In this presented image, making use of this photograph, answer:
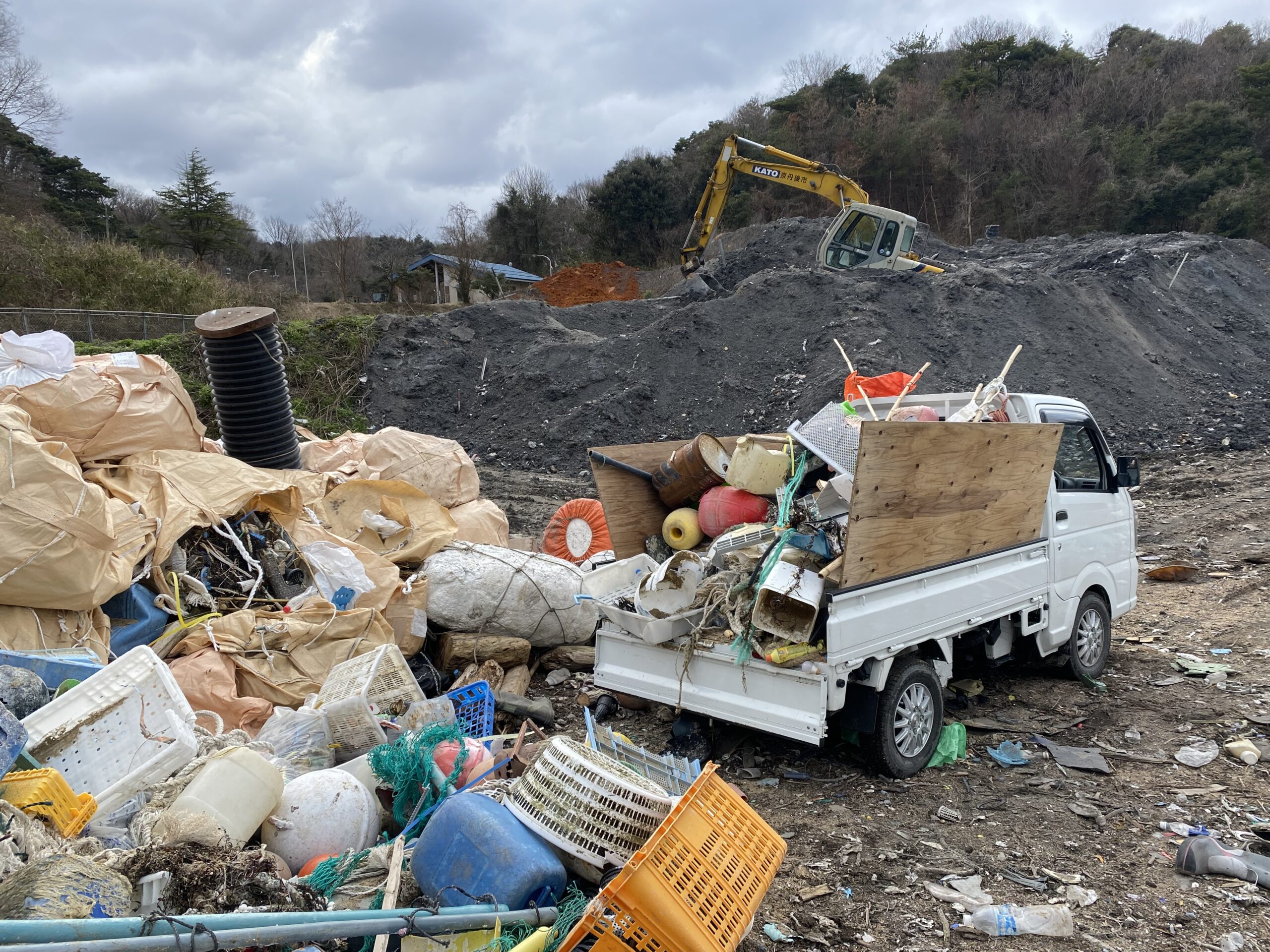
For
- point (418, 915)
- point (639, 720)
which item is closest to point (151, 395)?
point (639, 720)

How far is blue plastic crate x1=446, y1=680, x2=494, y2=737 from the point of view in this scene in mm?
4305

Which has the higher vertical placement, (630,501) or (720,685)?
(630,501)

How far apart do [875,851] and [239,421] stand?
5.50 m

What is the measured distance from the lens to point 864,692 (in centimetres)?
400

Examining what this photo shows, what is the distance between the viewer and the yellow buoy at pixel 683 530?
5.05 m

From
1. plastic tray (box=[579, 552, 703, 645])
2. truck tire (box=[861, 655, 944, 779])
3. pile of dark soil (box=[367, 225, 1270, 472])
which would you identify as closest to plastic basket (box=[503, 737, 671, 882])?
plastic tray (box=[579, 552, 703, 645])

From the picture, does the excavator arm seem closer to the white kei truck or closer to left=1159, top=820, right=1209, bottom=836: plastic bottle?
the white kei truck

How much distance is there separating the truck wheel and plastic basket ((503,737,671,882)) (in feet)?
12.2

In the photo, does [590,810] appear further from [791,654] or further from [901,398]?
[901,398]

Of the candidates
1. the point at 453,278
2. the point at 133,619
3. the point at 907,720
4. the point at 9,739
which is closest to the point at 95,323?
the point at 133,619

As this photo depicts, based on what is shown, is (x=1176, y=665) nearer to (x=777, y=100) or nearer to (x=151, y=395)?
(x=151, y=395)

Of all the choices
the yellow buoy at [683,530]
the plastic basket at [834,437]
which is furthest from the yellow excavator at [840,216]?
the plastic basket at [834,437]

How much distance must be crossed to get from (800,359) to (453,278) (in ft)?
68.7

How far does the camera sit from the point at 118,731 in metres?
3.31
